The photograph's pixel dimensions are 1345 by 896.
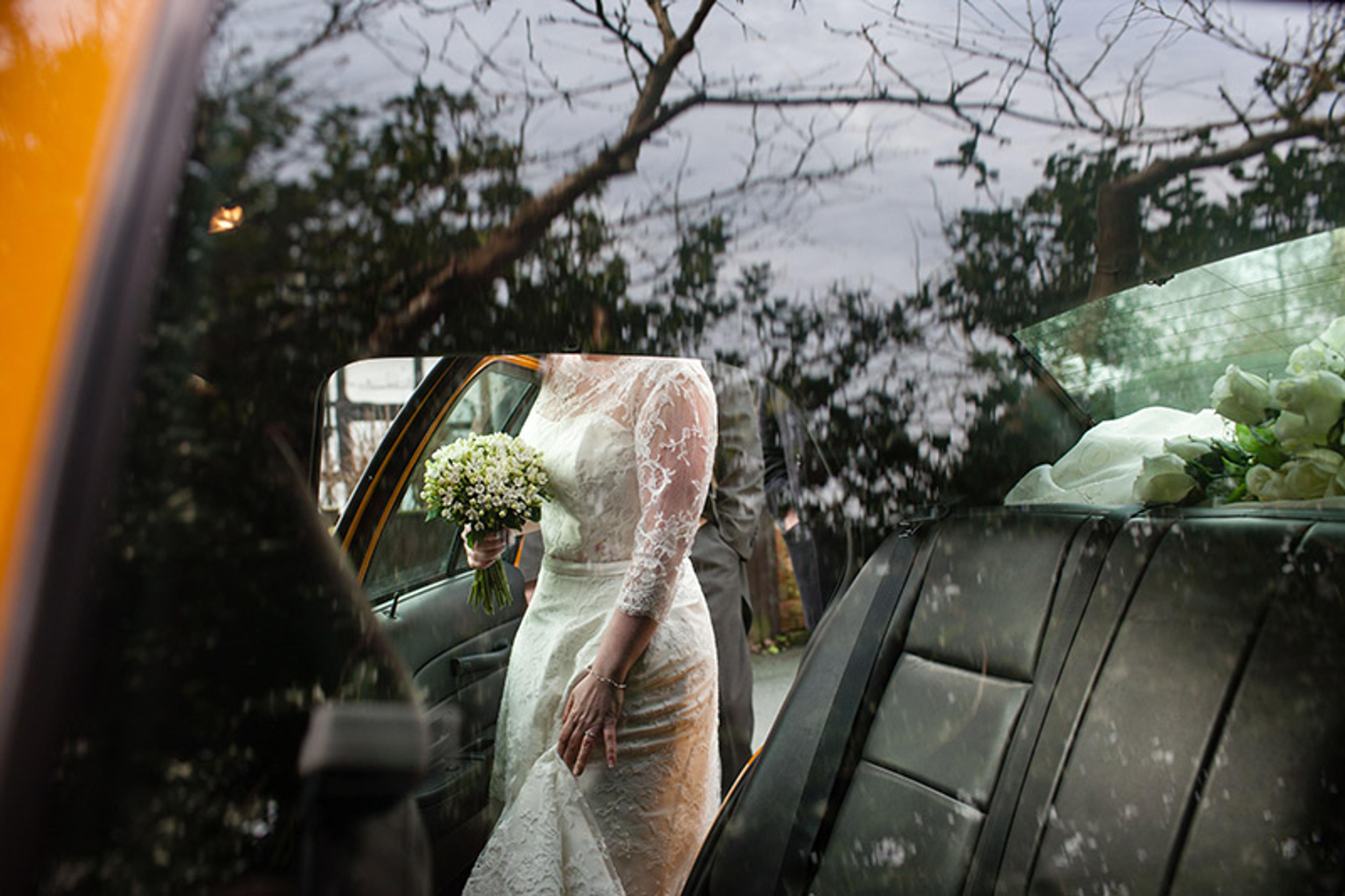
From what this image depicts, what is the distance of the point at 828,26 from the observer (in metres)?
0.53

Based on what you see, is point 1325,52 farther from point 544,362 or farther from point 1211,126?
point 544,362

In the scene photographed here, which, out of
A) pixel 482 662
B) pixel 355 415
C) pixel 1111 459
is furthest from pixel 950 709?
pixel 355 415

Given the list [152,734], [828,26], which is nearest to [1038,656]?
[828,26]

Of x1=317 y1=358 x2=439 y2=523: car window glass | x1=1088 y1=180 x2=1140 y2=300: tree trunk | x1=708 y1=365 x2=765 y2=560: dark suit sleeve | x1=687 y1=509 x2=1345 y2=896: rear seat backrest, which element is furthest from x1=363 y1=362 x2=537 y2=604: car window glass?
x1=1088 y1=180 x2=1140 y2=300: tree trunk

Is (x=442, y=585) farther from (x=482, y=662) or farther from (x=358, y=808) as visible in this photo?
(x=358, y=808)

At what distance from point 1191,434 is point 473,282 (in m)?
0.59

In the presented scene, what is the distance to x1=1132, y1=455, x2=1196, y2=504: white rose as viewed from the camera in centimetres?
76

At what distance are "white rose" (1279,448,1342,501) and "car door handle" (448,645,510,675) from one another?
2.51 feet

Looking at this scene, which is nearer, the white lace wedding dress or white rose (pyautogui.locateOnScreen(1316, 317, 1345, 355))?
white rose (pyautogui.locateOnScreen(1316, 317, 1345, 355))

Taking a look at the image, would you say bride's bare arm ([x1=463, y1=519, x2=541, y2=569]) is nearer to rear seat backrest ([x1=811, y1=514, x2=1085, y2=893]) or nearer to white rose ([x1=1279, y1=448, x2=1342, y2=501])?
rear seat backrest ([x1=811, y1=514, x2=1085, y2=893])

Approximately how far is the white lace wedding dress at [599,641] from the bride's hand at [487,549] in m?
0.10

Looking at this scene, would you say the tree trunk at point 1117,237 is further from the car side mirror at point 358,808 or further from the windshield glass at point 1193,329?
the car side mirror at point 358,808

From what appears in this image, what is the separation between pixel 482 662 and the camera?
3.43ft

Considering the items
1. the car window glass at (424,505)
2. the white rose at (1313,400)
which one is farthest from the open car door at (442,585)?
the white rose at (1313,400)
